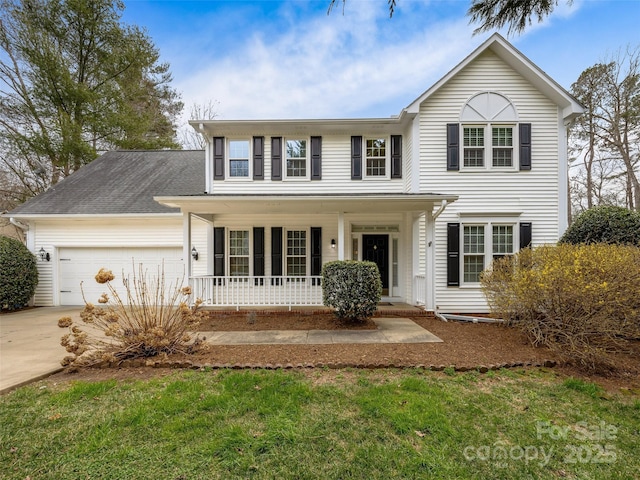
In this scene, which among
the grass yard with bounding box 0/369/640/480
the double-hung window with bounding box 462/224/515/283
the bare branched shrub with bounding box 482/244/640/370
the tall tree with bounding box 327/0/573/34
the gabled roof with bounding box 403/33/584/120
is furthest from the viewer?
the double-hung window with bounding box 462/224/515/283

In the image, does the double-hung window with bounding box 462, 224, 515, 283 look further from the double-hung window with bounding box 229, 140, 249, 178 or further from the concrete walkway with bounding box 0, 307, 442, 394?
the double-hung window with bounding box 229, 140, 249, 178

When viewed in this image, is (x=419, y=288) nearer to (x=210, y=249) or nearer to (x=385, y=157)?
(x=385, y=157)

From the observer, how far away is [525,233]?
7.77 metres

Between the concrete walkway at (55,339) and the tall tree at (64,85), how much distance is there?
8611 mm

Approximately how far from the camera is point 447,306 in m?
7.82

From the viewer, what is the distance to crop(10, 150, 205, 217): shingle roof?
367 inches

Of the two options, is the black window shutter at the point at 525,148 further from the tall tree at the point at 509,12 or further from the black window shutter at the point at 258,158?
the black window shutter at the point at 258,158

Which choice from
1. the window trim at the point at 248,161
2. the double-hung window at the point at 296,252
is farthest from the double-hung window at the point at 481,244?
the window trim at the point at 248,161

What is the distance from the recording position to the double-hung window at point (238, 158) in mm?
8781

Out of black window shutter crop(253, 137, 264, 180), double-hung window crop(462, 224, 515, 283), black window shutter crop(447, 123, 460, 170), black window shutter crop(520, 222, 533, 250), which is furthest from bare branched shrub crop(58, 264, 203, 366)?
black window shutter crop(520, 222, 533, 250)

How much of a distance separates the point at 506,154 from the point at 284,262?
705cm

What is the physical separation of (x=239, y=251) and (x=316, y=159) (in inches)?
145

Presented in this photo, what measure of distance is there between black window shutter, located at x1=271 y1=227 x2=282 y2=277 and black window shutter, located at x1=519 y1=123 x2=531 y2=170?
23.2 ft

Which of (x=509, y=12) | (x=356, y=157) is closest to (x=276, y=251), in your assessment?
(x=356, y=157)
